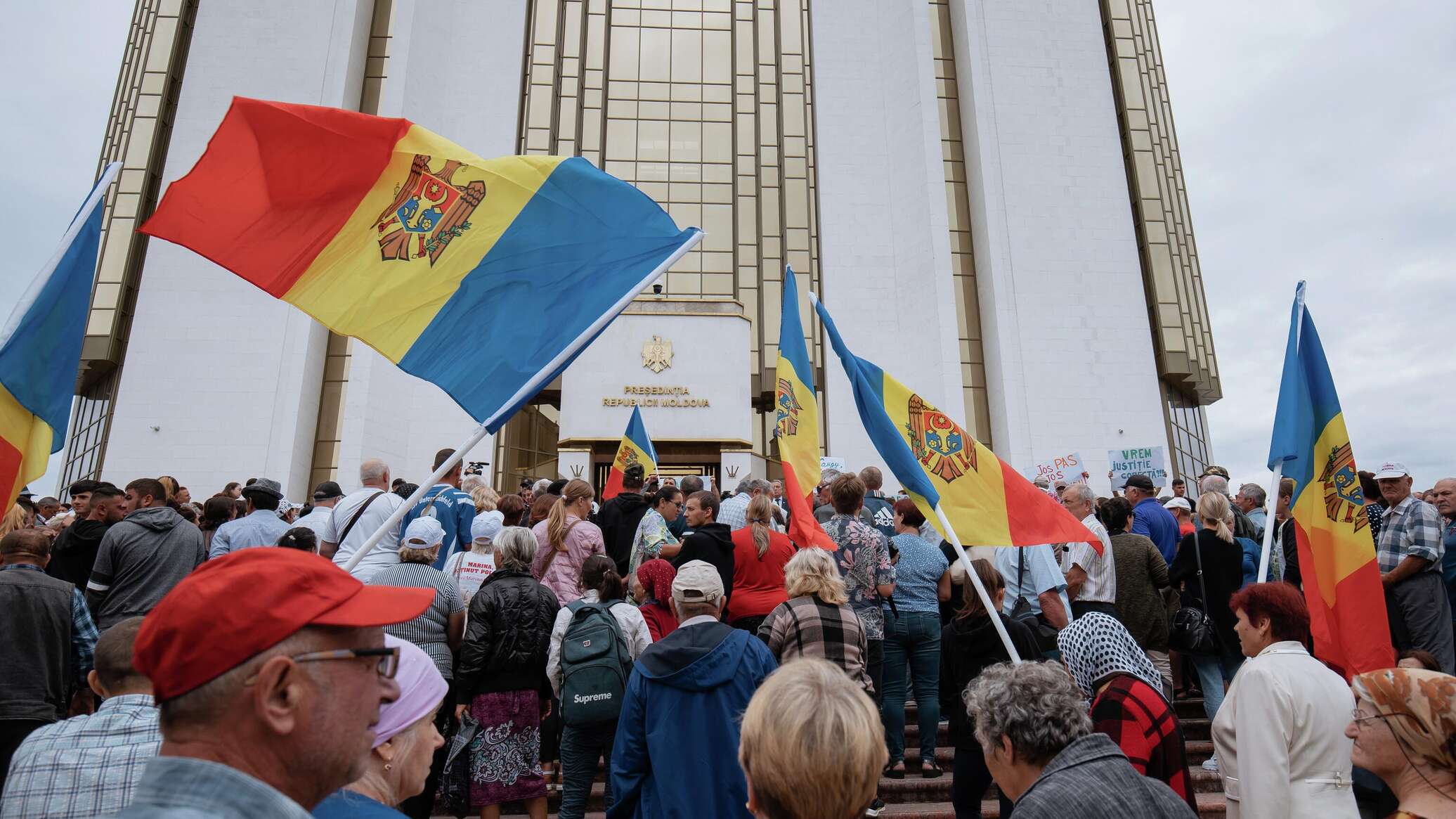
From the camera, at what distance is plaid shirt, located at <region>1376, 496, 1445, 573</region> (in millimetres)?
5426

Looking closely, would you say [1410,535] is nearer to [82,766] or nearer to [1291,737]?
[1291,737]

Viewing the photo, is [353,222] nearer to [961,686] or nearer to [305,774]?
[305,774]

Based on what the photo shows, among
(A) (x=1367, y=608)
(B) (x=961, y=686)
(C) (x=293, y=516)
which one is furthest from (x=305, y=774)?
(C) (x=293, y=516)

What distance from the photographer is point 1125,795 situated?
249 cm

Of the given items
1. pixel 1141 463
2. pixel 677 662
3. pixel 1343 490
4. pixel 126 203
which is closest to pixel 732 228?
pixel 1141 463


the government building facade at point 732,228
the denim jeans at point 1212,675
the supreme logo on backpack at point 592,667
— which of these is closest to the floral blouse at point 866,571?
the supreme logo on backpack at point 592,667

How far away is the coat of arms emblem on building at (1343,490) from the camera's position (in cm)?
490

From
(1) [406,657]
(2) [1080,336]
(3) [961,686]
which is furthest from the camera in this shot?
(2) [1080,336]

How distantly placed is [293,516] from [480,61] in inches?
738

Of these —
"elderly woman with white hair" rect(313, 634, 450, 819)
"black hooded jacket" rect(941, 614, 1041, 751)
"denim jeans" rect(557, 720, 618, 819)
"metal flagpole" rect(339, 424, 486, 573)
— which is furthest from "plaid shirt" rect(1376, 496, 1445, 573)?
"elderly woman with white hair" rect(313, 634, 450, 819)

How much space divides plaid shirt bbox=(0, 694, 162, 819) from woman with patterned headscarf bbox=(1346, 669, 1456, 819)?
3.35 metres

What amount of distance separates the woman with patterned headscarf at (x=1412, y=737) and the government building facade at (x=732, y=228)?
60.1 ft

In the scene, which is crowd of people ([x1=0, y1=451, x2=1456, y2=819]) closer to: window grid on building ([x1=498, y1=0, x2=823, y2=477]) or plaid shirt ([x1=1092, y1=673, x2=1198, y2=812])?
plaid shirt ([x1=1092, y1=673, x2=1198, y2=812])

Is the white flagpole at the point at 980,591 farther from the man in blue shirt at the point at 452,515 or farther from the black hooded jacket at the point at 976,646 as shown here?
the man in blue shirt at the point at 452,515
